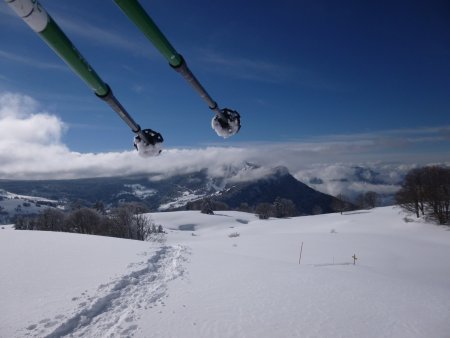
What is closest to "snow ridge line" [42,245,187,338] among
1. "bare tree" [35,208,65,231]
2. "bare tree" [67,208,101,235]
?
"bare tree" [67,208,101,235]

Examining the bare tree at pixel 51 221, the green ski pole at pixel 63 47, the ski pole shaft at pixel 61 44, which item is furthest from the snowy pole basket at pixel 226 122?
the bare tree at pixel 51 221

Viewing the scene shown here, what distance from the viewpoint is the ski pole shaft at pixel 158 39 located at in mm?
4143

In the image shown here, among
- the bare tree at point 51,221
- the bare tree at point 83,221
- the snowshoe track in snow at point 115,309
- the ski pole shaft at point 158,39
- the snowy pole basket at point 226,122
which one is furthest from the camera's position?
the bare tree at point 51,221

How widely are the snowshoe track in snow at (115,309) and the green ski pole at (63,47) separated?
6.06 metres

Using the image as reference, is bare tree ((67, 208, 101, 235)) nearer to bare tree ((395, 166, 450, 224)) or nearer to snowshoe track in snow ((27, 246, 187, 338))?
snowshoe track in snow ((27, 246, 187, 338))

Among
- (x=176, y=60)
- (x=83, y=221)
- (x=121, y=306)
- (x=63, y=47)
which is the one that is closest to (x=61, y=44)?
(x=63, y=47)

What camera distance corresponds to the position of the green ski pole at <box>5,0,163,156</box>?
135 inches

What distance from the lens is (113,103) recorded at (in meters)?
4.65

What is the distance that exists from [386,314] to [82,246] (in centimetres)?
1886

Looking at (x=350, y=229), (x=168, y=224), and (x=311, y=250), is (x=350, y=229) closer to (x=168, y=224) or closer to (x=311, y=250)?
(x=311, y=250)

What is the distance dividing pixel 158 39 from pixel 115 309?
8457 mm

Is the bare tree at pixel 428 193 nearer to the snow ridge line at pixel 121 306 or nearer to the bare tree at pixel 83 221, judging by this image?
the snow ridge line at pixel 121 306

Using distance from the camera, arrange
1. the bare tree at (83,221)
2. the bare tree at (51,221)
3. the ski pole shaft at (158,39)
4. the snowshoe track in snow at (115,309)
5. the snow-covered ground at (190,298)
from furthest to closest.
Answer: the bare tree at (51,221) → the bare tree at (83,221) → the snow-covered ground at (190,298) → the snowshoe track in snow at (115,309) → the ski pole shaft at (158,39)

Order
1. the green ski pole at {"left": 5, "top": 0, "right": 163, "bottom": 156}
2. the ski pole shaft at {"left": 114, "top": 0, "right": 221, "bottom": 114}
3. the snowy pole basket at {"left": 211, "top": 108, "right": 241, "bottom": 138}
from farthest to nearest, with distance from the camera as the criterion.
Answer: the snowy pole basket at {"left": 211, "top": 108, "right": 241, "bottom": 138} < the ski pole shaft at {"left": 114, "top": 0, "right": 221, "bottom": 114} < the green ski pole at {"left": 5, "top": 0, "right": 163, "bottom": 156}
